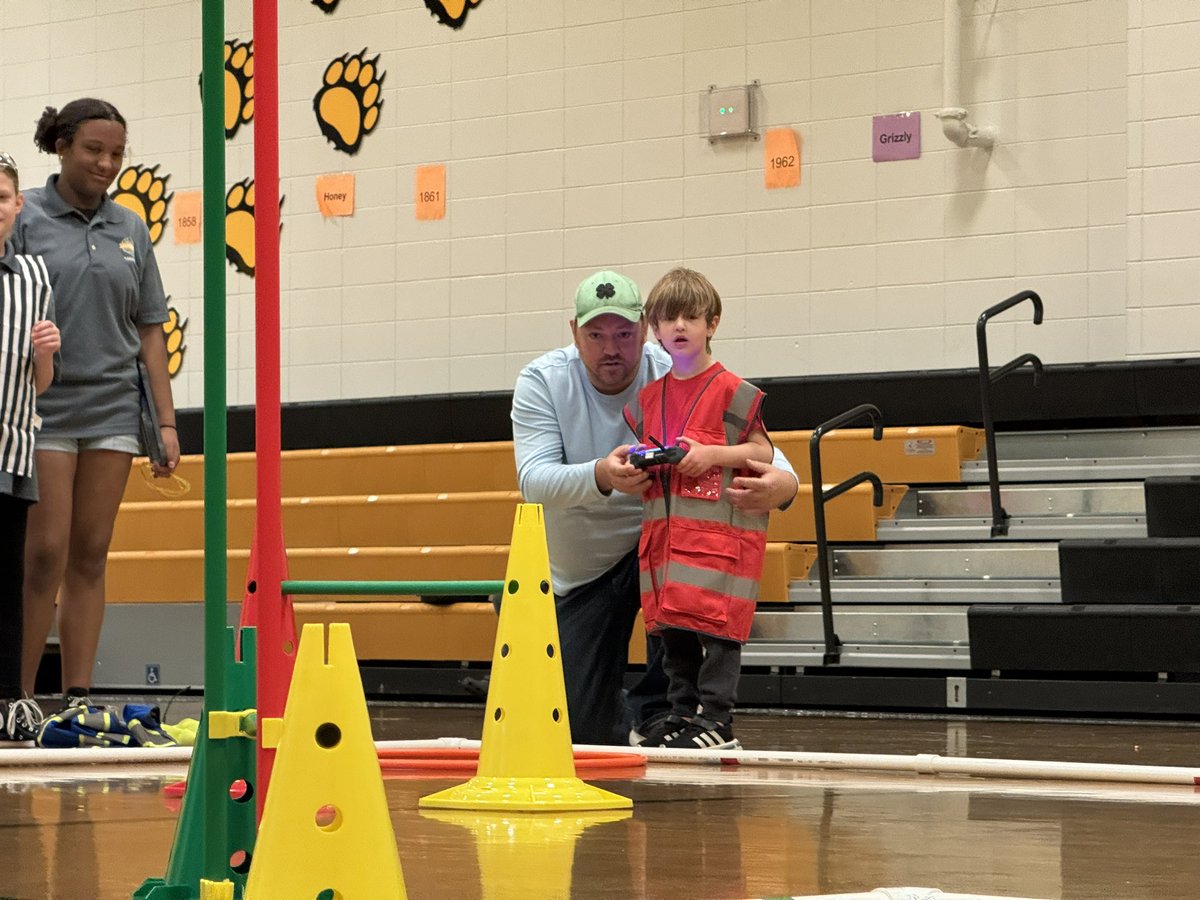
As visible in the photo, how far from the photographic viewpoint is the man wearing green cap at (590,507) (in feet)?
14.2

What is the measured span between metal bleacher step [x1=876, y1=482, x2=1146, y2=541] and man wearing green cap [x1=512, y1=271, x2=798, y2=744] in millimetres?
2838

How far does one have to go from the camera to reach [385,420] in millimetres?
9141

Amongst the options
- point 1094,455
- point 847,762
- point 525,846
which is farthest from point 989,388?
point 525,846

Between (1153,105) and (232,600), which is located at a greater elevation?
(1153,105)

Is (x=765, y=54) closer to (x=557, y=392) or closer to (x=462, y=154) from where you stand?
(x=462, y=154)

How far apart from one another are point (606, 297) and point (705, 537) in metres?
0.62

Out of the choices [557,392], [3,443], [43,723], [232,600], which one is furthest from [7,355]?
[232,600]

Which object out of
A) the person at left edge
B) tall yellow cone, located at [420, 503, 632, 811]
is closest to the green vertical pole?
tall yellow cone, located at [420, 503, 632, 811]

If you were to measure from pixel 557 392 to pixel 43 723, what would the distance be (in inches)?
58.7

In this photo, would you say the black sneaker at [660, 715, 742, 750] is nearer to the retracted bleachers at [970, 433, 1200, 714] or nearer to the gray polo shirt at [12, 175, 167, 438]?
the gray polo shirt at [12, 175, 167, 438]

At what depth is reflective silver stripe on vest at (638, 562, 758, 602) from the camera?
407cm

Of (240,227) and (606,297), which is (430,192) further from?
(606,297)

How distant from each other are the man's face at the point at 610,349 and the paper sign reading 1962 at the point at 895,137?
3992 mm

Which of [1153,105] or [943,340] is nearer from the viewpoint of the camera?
[1153,105]
